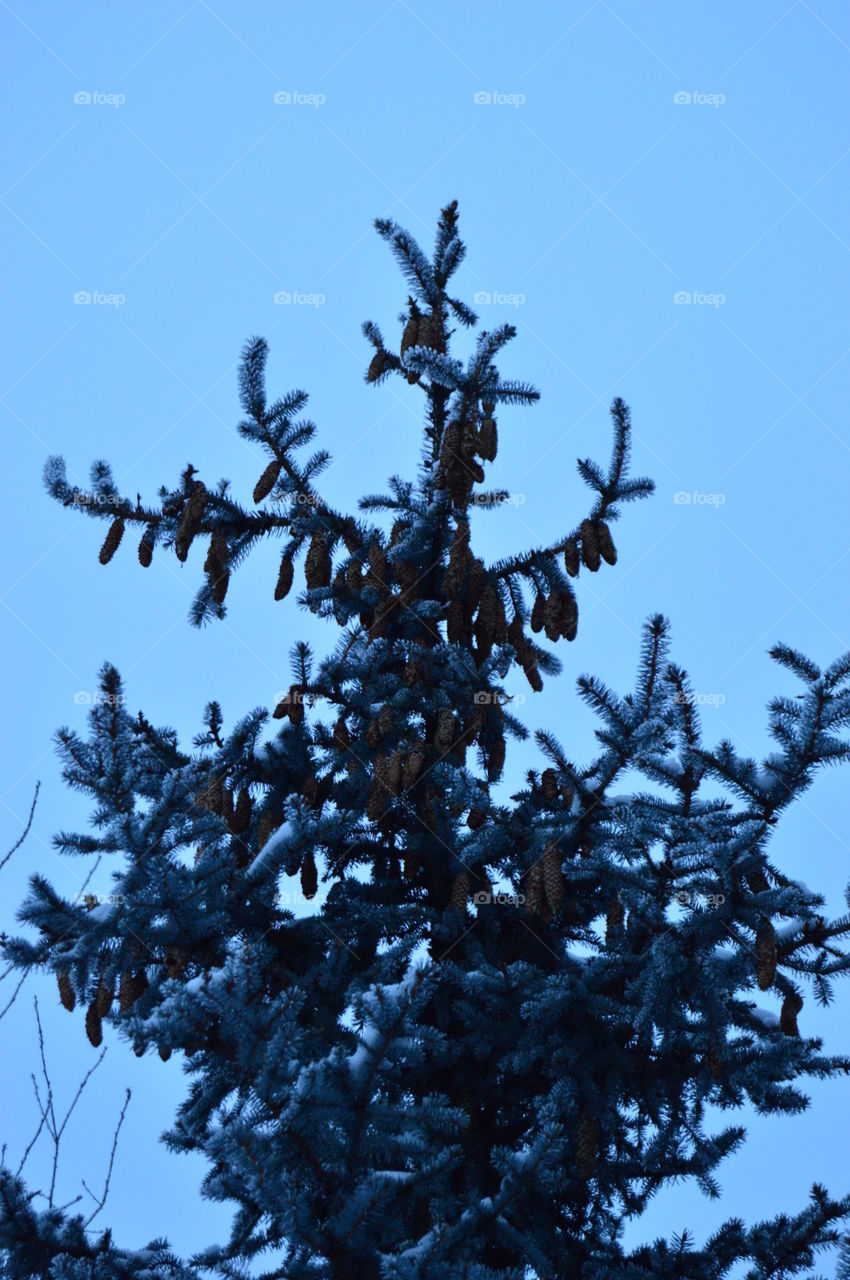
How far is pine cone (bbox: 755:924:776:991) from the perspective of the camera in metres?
4.09

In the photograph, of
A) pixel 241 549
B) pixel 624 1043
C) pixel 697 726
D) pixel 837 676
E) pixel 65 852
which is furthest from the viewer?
pixel 241 549

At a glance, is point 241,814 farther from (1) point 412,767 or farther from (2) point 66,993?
(2) point 66,993

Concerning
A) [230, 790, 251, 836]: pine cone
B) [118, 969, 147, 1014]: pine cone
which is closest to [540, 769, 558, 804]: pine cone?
[230, 790, 251, 836]: pine cone

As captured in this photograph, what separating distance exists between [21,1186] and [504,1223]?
6.40 feet

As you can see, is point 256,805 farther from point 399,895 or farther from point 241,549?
point 241,549

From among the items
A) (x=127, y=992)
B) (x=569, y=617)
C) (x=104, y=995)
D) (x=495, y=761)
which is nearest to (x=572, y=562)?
(x=569, y=617)

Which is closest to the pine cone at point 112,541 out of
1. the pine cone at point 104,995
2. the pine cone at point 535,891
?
the pine cone at point 104,995

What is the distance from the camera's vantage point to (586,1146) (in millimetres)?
5062

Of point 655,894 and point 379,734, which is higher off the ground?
point 379,734

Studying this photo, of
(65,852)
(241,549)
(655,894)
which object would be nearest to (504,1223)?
(655,894)

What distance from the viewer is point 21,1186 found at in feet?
15.9

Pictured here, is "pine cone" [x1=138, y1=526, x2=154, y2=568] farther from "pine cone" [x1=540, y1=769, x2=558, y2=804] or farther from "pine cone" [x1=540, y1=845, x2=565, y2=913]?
"pine cone" [x1=540, y1=845, x2=565, y2=913]

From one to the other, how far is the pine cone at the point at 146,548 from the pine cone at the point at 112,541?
6.9 inches

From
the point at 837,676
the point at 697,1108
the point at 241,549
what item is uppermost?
the point at 241,549
